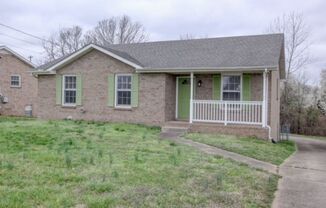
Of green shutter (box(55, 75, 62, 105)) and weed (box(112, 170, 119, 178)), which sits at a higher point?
green shutter (box(55, 75, 62, 105))

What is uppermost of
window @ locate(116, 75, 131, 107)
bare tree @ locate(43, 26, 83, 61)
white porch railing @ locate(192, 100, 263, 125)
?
bare tree @ locate(43, 26, 83, 61)

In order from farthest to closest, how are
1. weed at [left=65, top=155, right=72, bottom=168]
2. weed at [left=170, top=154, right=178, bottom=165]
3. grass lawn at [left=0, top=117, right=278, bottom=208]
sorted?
1. weed at [left=170, top=154, right=178, bottom=165]
2. weed at [left=65, top=155, right=72, bottom=168]
3. grass lawn at [left=0, top=117, right=278, bottom=208]

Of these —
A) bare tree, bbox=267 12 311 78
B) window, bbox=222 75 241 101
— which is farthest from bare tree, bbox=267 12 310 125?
window, bbox=222 75 241 101

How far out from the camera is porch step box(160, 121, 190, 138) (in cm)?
1398

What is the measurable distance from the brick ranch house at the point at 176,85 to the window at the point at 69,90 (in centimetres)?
5

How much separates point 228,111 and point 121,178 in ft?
32.3

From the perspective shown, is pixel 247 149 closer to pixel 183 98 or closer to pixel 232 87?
pixel 232 87

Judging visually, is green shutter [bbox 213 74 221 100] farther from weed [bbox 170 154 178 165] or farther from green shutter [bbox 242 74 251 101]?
weed [bbox 170 154 178 165]

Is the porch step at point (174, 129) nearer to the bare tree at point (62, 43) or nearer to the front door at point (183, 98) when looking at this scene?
the front door at point (183, 98)

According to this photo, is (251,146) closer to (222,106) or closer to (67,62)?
(222,106)

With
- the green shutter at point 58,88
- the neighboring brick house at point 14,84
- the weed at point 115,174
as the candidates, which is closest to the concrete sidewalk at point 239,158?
the weed at point 115,174

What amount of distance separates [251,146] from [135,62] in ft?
23.3

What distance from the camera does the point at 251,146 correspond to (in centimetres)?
1180

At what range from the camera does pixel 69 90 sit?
1828 centimetres
